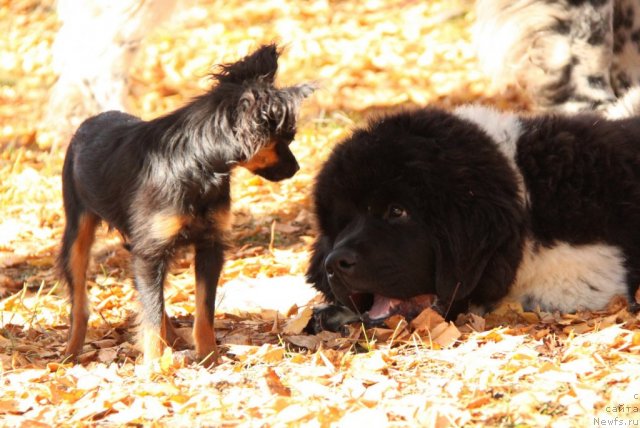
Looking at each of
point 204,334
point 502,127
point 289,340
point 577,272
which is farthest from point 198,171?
point 577,272

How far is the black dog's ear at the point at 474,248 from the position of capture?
414cm

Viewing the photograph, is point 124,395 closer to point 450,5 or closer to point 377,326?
point 377,326

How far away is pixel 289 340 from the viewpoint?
4.25 meters

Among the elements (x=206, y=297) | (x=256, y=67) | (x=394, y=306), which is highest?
(x=256, y=67)

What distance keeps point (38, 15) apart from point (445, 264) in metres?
11.3

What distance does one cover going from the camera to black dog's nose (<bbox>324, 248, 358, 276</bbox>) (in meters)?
4.06

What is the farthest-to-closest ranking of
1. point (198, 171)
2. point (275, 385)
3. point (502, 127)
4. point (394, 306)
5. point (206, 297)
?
1. point (502, 127)
2. point (394, 306)
3. point (206, 297)
4. point (198, 171)
5. point (275, 385)

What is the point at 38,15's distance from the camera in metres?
14.0

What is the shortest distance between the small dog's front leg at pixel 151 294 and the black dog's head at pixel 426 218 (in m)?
0.73

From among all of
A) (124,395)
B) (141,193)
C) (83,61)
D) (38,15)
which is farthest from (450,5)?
(124,395)

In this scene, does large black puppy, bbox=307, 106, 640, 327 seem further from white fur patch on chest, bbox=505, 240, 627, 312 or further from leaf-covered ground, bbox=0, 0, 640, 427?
leaf-covered ground, bbox=0, 0, 640, 427

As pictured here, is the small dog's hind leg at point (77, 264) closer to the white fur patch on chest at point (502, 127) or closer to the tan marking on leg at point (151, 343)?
the tan marking on leg at point (151, 343)

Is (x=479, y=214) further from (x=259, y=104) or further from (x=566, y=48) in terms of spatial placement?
(x=566, y=48)

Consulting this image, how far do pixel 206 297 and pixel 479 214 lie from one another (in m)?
1.24
